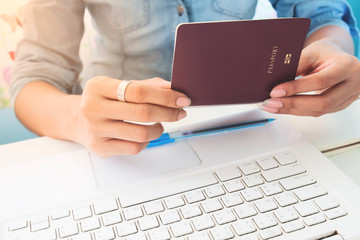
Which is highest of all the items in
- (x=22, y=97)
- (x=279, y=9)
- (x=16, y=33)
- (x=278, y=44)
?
(x=278, y=44)

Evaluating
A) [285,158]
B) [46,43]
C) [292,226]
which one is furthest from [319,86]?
[46,43]

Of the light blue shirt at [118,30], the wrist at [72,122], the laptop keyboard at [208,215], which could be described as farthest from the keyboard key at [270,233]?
the light blue shirt at [118,30]

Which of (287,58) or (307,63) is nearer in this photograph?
(287,58)

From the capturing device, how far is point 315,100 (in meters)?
0.51

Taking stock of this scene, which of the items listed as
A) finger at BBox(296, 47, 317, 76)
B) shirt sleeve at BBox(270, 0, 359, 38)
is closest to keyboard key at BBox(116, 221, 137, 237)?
finger at BBox(296, 47, 317, 76)

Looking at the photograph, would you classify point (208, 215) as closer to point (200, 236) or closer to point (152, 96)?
point (200, 236)

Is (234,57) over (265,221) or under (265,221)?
over

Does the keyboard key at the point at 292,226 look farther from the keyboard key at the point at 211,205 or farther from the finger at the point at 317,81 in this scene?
the finger at the point at 317,81

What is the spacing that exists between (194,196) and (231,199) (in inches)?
1.9

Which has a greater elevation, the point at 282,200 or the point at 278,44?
the point at 278,44

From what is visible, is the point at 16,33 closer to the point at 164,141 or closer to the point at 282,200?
the point at 164,141

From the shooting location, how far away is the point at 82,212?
16.1 inches

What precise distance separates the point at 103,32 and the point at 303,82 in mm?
535

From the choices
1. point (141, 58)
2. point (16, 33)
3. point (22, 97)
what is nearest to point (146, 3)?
point (141, 58)
